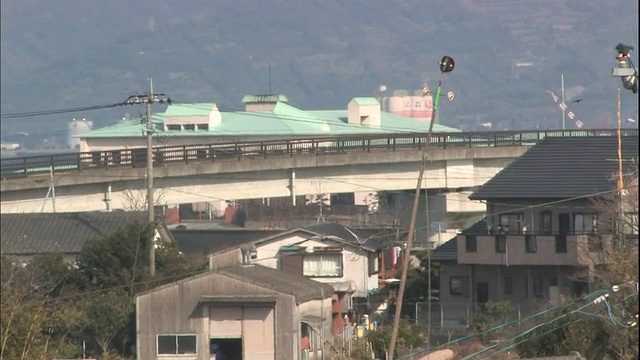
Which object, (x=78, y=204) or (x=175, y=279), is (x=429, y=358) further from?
(x=78, y=204)

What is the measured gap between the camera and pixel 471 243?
33875 mm

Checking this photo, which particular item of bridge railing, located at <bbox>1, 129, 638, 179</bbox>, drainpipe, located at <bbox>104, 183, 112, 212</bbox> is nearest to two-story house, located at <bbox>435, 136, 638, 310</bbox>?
bridge railing, located at <bbox>1, 129, 638, 179</bbox>

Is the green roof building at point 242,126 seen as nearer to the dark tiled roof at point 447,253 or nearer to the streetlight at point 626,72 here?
the dark tiled roof at point 447,253

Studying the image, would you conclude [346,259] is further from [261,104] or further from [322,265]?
[261,104]

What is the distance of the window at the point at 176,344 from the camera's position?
99.1 feet

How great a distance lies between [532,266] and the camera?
33062 millimetres

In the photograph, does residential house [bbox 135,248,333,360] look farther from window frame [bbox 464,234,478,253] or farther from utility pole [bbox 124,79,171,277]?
window frame [bbox 464,234,478,253]

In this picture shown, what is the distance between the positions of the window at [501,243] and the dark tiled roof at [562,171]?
45.6 inches

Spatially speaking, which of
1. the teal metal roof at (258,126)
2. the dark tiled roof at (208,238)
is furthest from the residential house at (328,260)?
the teal metal roof at (258,126)

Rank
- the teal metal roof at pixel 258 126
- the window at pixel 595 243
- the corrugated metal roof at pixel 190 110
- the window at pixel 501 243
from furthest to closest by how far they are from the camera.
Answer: the corrugated metal roof at pixel 190 110 → the teal metal roof at pixel 258 126 → the window at pixel 501 243 → the window at pixel 595 243

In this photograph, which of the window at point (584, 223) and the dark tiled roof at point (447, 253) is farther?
the dark tiled roof at point (447, 253)

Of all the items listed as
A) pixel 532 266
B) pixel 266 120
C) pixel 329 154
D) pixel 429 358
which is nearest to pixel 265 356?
pixel 429 358

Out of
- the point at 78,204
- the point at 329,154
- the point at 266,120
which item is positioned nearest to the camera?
the point at 78,204

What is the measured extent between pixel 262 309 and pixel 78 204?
1351 cm
